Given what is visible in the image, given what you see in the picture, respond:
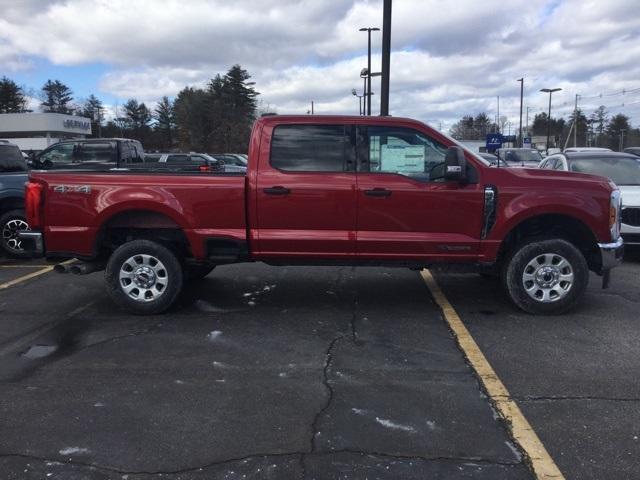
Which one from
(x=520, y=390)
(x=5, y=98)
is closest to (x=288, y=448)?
(x=520, y=390)

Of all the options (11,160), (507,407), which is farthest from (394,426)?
(11,160)

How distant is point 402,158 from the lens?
237 inches

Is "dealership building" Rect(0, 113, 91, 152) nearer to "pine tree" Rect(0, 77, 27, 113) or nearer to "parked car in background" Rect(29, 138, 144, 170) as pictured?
"pine tree" Rect(0, 77, 27, 113)

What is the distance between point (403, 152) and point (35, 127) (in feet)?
221

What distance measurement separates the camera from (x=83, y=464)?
129 inches

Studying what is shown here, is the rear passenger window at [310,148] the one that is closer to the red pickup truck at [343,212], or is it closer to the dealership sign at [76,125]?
the red pickup truck at [343,212]

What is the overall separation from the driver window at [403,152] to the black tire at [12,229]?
6046mm

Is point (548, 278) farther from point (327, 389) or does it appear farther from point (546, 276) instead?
point (327, 389)

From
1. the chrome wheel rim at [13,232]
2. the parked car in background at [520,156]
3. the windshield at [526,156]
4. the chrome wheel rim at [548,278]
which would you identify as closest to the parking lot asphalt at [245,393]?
the chrome wheel rim at [548,278]

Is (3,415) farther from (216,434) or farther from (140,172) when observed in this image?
(140,172)

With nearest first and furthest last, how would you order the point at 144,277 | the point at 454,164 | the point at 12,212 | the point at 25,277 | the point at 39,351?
the point at 39,351, the point at 454,164, the point at 144,277, the point at 25,277, the point at 12,212

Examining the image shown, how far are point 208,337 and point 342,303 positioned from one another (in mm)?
1750

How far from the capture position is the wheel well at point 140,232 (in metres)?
6.16

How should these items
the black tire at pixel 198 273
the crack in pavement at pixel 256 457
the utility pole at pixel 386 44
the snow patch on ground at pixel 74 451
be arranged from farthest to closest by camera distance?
the utility pole at pixel 386 44
the black tire at pixel 198 273
the snow patch on ground at pixel 74 451
the crack in pavement at pixel 256 457
